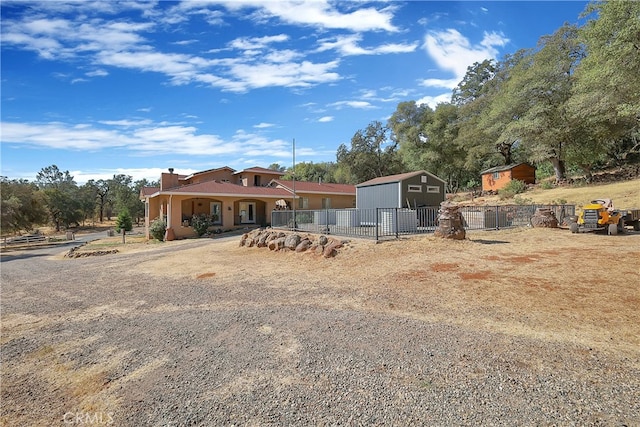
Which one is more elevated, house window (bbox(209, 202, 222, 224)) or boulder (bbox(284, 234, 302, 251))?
house window (bbox(209, 202, 222, 224))

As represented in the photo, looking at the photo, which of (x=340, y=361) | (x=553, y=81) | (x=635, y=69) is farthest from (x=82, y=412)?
(x=553, y=81)

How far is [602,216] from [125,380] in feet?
53.8

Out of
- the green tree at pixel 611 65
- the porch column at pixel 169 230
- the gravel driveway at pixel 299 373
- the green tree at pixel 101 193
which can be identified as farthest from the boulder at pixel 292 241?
the green tree at pixel 101 193

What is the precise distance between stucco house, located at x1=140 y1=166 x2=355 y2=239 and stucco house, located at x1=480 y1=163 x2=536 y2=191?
1817 cm

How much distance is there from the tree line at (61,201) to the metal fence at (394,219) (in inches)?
1145

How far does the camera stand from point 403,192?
60.0ft

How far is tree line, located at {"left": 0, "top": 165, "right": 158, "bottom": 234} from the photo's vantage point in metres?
31.2

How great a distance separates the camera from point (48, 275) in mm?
11906

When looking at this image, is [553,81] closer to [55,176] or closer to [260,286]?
[260,286]

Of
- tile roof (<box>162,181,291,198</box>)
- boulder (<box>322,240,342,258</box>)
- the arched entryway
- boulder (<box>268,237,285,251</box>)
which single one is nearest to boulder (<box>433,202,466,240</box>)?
boulder (<box>322,240,342,258</box>)

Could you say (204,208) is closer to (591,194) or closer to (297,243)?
(297,243)

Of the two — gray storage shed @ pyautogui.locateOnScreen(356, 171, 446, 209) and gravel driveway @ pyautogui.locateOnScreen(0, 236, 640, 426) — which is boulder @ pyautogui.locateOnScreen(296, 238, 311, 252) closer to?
gravel driveway @ pyautogui.locateOnScreen(0, 236, 640, 426)

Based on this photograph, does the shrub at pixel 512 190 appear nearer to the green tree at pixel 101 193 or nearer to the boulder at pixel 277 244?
the boulder at pixel 277 244

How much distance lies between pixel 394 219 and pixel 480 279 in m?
5.83
